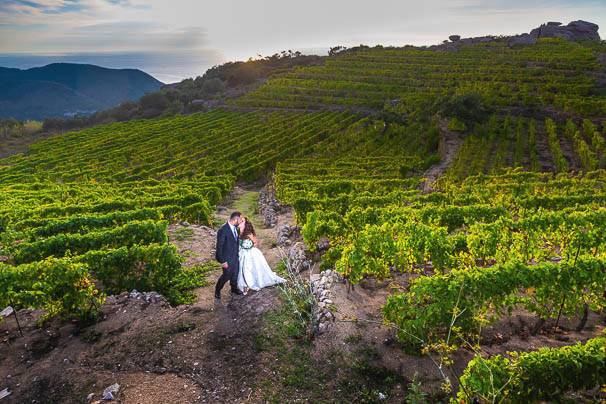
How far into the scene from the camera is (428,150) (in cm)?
4172

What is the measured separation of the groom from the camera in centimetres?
1023

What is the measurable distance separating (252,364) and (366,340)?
255 cm

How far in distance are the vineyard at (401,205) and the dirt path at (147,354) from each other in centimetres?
81

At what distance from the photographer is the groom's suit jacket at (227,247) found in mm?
10234

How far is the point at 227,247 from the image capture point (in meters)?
10.3

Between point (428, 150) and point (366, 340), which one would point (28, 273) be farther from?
point (428, 150)

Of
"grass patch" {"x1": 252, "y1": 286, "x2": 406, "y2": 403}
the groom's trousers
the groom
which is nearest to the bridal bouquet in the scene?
the groom

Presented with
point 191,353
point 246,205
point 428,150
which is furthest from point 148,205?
point 428,150

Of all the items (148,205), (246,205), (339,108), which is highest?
(339,108)

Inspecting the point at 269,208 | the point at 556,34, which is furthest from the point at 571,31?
the point at 269,208

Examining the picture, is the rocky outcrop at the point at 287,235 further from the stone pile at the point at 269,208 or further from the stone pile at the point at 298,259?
the stone pile at the point at 269,208

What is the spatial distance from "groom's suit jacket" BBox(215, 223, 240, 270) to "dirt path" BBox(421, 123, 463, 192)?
1852 cm

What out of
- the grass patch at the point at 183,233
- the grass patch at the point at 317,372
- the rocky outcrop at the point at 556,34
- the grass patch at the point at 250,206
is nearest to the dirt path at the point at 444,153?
the grass patch at the point at 250,206

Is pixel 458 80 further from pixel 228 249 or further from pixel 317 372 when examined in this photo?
pixel 317 372
